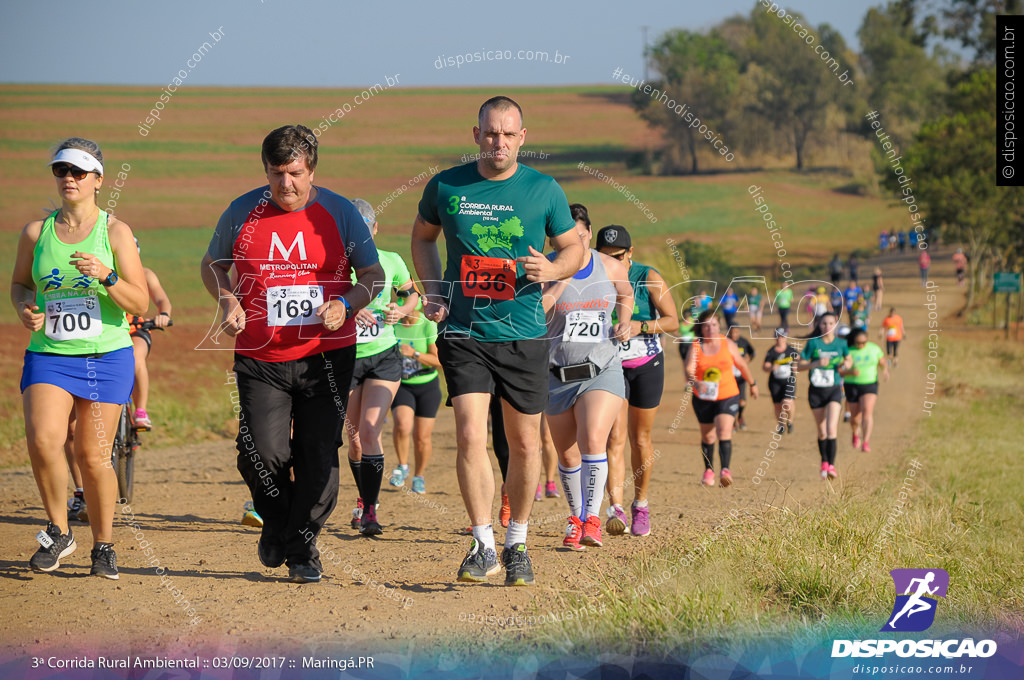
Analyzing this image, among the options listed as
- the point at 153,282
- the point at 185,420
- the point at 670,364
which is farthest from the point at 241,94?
the point at 153,282

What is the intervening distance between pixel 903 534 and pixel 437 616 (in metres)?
3.68

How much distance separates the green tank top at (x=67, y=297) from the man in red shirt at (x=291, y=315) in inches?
24.8

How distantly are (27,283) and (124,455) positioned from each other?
116 inches

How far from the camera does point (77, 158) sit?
5.45 metres

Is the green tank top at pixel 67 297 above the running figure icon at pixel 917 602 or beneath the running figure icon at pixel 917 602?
above

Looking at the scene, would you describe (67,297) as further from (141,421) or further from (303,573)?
(141,421)

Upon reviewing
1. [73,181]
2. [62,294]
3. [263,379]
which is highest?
[73,181]

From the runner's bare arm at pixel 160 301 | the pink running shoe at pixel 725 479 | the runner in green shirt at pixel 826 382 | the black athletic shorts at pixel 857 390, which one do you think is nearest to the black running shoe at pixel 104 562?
the runner's bare arm at pixel 160 301

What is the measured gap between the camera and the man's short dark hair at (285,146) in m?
5.10

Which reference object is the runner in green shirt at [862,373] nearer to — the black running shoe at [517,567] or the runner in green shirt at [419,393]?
the runner in green shirt at [419,393]

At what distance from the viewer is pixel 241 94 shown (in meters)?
39.8

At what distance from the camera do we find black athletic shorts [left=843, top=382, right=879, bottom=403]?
12.9m

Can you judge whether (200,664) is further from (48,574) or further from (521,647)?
(48,574)

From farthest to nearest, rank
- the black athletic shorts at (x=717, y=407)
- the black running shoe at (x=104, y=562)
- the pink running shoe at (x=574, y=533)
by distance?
1. the black athletic shorts at (x=717, y=407)
2. the pink running shoe at (x=574, y=533)
3. the black running shoe at (x=104, y=562)
